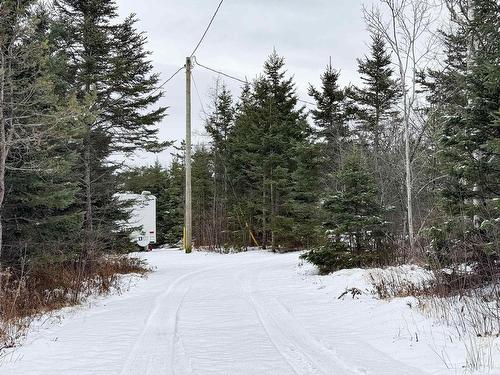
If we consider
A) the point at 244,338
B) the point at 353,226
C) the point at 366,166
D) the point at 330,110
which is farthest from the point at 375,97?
the point at 244,338

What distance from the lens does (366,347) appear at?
5609 millimetres

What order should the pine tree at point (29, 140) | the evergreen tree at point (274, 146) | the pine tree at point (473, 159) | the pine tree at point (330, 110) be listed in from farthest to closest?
the pine tree at point (330, 110)
the evergreen tree at point (274, 146)
the pine tree at point (29, 140)
the pine tree at point (473, 159)

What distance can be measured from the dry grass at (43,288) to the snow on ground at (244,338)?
403 millimetres

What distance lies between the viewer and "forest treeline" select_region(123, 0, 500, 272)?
783cm

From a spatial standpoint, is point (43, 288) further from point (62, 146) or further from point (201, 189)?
point (201, 189)

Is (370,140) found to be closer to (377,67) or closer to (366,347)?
(377,67)

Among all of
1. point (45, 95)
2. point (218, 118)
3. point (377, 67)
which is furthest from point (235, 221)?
point (45, 95)

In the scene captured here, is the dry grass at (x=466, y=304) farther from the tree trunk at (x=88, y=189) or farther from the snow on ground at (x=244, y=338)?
the tree trunk at (x=88, y=189)

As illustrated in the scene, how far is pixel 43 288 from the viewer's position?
9.70 metres

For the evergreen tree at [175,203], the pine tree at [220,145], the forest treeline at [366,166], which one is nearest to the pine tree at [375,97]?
the forest treeline at [366,166]

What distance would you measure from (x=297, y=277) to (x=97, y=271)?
564 centimetres

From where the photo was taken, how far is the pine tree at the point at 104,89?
1489 centimetres

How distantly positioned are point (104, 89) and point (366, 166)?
37.9 feet

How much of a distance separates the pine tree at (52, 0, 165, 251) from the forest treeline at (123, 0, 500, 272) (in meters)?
1.43
